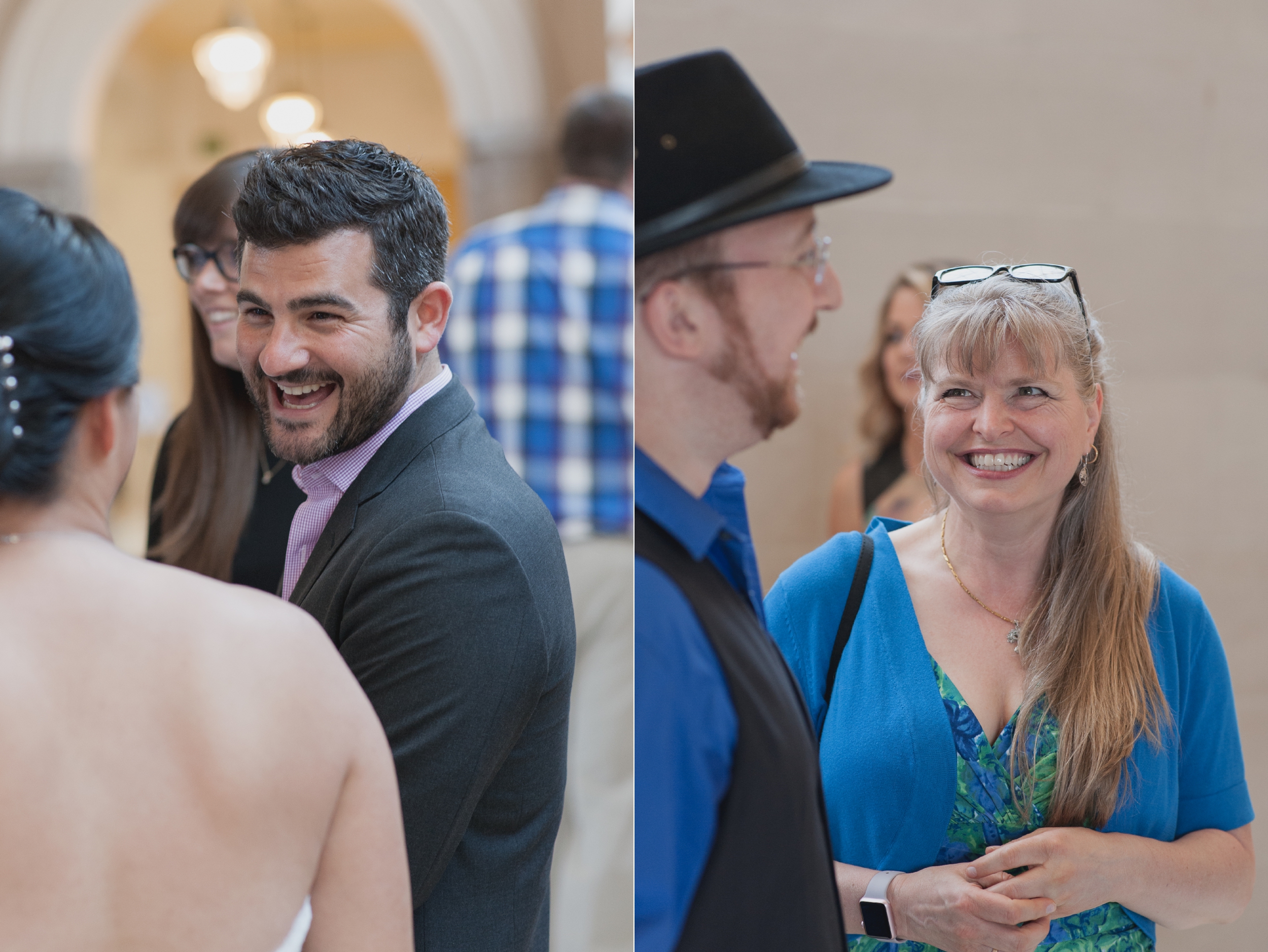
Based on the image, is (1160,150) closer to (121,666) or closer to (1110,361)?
(1110,361)

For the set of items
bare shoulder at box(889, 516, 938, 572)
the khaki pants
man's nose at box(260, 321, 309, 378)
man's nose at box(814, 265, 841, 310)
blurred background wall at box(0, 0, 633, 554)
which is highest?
blurred background wall at box(0, 0, 633, 554)

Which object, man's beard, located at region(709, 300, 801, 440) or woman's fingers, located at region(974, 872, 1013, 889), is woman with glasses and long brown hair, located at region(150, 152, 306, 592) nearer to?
man's beard, located at region(709, 300, 801, 440)

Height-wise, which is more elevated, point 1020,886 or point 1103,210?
point 1103,210

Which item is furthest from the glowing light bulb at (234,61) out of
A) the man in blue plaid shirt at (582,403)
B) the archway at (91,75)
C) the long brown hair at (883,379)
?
the long brown hair at (883,379)

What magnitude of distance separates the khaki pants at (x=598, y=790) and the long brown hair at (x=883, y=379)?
585 millimetres

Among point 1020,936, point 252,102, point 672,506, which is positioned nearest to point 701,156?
point 672,506

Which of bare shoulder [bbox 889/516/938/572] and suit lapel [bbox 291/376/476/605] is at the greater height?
suit lapel [bbox 291/376/476/605]

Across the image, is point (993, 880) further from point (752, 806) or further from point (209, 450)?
point (209, 450)

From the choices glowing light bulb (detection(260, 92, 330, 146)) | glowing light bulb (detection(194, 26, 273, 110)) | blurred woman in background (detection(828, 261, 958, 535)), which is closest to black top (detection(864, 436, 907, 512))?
blurred woman in background (detection(828, 261, 958, 535))

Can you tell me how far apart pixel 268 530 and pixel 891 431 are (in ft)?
3.17

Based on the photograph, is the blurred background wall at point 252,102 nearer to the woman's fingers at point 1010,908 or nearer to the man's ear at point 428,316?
the man's ear at point 428,316

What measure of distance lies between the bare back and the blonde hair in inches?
30.3

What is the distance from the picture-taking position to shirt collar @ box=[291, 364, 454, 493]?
1228 millimetres

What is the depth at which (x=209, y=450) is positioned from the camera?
180 centimetres
